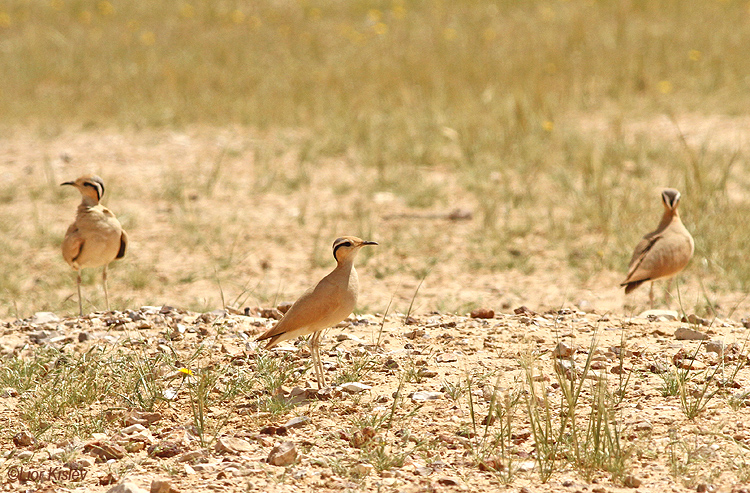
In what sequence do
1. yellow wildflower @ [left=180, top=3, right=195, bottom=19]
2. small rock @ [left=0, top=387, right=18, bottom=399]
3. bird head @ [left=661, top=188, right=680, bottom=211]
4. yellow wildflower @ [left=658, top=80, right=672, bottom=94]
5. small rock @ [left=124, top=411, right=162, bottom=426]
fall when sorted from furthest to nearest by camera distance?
yellow wildflower @ [left=180, top=3, right=195, bottom=19], yellow wildflower @ [left=658, top=80, right=672, bottom=94], bird head @ [left=661, top=188, right=680, bottom=211], small rock @ [left=0, top=387, right=18, bottom=399], small rock @ [left=124, top=411, right=162, bottom=426]

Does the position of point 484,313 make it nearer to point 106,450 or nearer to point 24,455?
point 106,450

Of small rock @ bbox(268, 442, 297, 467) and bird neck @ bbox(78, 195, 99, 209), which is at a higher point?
bird neck @ bbox(78, 195, 99, 209)

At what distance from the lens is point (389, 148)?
35.3 ft

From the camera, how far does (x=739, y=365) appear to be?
4496 millimetres

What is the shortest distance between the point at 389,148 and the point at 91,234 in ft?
16.5

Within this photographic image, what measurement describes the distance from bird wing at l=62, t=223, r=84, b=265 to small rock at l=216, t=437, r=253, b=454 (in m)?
2.92

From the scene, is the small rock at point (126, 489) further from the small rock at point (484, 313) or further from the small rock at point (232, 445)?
the small rock at point (484, 313)

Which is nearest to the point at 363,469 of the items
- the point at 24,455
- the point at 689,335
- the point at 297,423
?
the point at 297,423

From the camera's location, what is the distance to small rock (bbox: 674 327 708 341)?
5.25 m

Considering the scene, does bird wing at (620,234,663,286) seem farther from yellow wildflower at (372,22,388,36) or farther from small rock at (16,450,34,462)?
yellow wildflower at (372,22,388,36)

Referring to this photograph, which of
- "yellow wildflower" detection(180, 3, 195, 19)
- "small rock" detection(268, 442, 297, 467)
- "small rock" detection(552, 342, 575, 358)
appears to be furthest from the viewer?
"yellow wildflower" detection(180, 3, 195, 19)

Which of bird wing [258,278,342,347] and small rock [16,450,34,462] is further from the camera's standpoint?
bird wing [258,278,342,347]

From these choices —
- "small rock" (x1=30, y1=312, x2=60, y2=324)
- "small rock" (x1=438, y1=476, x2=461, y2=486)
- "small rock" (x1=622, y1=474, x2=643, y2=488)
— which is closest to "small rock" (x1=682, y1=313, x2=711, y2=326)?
"small rock" (x1=622, y1=474, x2=643, y2=488)

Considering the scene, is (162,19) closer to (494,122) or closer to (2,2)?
(2,2)
